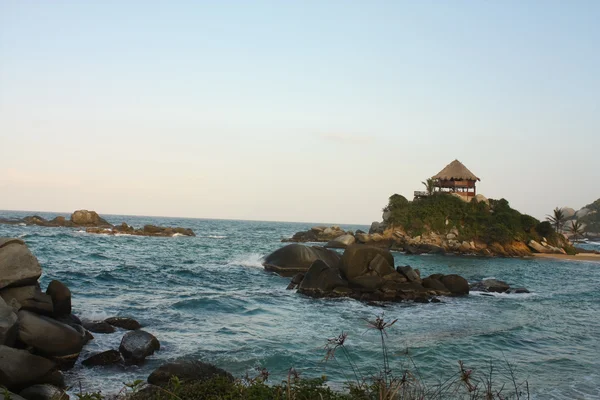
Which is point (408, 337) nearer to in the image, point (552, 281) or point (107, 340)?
point (107, 340)

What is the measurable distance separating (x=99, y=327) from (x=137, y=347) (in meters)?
3.17

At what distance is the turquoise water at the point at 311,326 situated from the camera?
12.2m

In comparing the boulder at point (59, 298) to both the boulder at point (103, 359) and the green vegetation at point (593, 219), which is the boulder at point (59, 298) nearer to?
the boulder at point (103, 359)

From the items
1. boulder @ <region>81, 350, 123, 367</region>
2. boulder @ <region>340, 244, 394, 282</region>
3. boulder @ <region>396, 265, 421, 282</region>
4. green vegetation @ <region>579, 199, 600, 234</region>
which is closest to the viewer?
boulder @ <region>81, 350, 123, 367</region>

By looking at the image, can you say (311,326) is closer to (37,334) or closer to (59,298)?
(59,298)

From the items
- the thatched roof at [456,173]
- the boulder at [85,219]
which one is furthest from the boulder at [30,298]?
the boulder at [85,219]

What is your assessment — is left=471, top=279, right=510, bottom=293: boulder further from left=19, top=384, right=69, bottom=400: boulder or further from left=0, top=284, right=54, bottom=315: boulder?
left=19, top=384, right=69, bottom=400: boulder

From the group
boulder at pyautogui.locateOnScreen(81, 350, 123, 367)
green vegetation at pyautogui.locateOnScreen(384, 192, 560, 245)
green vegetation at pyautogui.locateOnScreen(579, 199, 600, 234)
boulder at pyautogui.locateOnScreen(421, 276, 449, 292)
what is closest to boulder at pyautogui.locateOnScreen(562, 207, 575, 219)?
green vegetation at pyautogui.locateOnScreen(579, 199, 600, 234)

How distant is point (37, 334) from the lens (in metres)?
11.8

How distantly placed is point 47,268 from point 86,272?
2884 millimetres

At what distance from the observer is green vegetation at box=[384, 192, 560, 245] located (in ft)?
213

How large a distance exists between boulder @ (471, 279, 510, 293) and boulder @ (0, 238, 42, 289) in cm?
2522

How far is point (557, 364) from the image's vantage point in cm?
1323

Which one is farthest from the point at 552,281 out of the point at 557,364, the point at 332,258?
the point at 557,364
